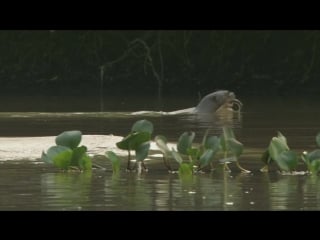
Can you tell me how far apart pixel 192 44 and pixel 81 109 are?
7.09 m

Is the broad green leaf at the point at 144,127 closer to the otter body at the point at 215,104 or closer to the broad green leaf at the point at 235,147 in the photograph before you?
the broad green leaf at the point at 235,147

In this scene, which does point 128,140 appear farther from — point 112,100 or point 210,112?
point 112,100

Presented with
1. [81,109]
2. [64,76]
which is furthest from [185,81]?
[81,109]

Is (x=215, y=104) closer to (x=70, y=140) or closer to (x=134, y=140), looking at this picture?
(x=134, y=140)

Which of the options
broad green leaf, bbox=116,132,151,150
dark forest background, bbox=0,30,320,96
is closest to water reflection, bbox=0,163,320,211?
broad green leaf, bbox=116,132,151,150

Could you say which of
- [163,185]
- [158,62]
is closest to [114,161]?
[163,185]

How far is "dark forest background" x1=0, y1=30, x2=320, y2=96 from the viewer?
2581 cm

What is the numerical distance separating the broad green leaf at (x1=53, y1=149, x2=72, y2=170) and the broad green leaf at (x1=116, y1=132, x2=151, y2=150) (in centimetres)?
50

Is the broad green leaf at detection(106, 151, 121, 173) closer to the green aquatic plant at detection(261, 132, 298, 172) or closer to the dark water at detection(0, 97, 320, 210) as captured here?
the dark water at detection(0, 97, 320, 210)

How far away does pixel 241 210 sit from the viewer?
8555 millimetres

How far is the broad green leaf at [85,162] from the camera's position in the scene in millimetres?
11141

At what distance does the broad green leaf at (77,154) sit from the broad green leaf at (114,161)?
0.22m

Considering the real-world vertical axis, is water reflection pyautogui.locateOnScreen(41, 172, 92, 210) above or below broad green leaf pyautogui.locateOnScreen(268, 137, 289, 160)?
below

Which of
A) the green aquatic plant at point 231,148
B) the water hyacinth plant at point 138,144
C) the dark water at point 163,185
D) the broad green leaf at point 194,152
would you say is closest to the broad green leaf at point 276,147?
the dark water at point 163,185
